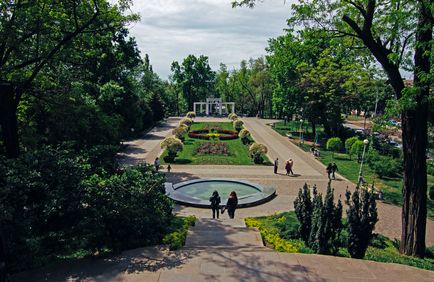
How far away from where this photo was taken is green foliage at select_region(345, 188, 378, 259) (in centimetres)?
848

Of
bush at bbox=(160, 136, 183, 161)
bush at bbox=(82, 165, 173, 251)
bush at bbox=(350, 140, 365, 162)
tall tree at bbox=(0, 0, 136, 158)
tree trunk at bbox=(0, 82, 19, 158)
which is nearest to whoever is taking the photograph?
bush at bbox=(82, 165, 173, 251)

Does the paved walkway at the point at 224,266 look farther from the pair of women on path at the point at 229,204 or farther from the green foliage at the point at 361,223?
the pair of women on path at the point at 229,204

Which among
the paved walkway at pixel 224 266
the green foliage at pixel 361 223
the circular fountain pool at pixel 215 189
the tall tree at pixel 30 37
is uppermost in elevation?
the tall tree at pixel 30 37

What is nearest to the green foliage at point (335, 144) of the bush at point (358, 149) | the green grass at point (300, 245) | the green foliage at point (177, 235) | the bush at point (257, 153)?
the bush at point (358, 149)

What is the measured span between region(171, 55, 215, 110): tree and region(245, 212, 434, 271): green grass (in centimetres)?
6125

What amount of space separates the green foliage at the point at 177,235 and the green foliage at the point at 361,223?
4.18 meters

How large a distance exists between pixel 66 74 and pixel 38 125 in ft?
16.0

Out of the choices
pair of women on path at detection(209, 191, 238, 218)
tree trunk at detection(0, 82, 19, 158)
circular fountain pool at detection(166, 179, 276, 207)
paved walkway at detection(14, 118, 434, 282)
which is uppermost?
tree trunk at detection(0, 82, 19, 158)

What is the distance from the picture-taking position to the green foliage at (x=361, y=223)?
8.48 m

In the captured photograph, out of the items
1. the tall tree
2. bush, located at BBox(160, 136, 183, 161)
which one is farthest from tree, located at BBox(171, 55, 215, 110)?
the tall tree

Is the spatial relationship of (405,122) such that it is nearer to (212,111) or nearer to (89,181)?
(89,181)

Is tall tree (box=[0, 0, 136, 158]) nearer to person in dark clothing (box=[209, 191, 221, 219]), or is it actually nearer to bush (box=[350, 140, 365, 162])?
person in dark clothing (box=[209, 191, 221, 219])

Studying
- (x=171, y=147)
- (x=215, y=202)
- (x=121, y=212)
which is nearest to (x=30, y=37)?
(x=121, y=212)

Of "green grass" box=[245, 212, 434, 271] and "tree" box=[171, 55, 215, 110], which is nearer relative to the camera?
"green grass" box=[245, 212, 434, 271]
